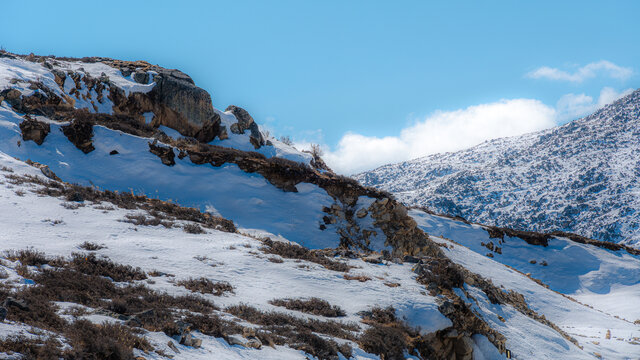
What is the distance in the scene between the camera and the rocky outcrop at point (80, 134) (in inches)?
866

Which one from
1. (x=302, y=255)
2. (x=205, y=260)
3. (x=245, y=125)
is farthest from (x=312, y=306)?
(x=245, y=125)

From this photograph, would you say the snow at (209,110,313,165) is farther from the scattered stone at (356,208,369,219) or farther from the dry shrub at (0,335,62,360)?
the dry shrub at (0,335,62,360)

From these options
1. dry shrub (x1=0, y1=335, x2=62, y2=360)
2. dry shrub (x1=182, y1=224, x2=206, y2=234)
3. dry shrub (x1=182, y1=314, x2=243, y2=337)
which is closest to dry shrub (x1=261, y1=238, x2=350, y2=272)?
dry shrub (x1=182, y1=224, x2=206, y2=234)

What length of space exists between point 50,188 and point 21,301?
37.9 feet

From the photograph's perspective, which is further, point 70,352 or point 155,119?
point 155,119

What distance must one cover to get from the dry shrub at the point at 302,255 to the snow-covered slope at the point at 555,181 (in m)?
107

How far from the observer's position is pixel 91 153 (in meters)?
21.9

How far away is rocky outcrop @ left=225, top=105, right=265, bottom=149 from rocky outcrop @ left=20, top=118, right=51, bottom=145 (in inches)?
573

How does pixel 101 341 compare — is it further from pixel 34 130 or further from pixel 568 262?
pixel 568 262

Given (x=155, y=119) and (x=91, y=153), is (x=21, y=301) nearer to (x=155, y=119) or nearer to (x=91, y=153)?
(x=91, y=153)

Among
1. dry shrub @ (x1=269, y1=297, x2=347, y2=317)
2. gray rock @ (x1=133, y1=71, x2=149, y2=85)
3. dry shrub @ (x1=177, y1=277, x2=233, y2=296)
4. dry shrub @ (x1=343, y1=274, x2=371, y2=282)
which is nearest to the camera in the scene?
dry shrub @ (x1=177, y1=277, x2=233, y2=296)

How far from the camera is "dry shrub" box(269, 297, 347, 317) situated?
33.9ft

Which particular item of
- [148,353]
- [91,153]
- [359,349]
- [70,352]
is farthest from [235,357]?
[91,153]

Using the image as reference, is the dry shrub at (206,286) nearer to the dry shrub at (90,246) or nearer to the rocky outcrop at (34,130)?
the dry shrub at (90,246)
